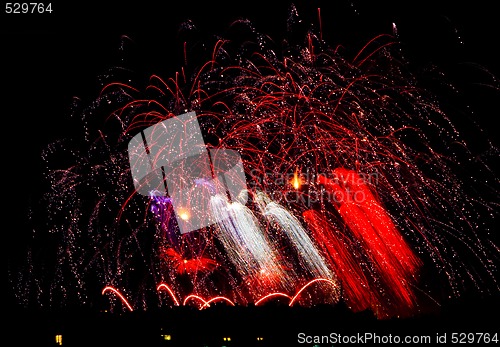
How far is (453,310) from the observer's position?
529 inches

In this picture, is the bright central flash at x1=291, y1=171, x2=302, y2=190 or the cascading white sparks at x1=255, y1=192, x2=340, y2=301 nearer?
the bright central flash at x1=291, y1=171, x2=302, y2=190

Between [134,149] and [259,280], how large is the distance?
25.6 feet

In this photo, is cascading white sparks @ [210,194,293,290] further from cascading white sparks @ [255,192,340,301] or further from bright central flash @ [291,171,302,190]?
bright central flash @ [291,171,302,190]

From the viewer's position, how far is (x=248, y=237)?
750 inches

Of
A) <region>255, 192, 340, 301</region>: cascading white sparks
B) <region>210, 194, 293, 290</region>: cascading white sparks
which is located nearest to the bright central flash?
<region>255, 192, 340, 301</region>: cascading white sparks

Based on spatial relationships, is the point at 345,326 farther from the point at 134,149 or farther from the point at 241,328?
the point at 134,149

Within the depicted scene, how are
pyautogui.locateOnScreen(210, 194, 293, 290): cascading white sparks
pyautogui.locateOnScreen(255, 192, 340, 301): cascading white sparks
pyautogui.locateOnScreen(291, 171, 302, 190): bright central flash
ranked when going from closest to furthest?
pyautogui.locateOnScreen(291, 171, 302, 190): bright central flash, pyautogui.locateOnScreen(255, 192, 340, 301): cascading white sparks, pyautogui.locateOnScreen(210, 194, 293, 290): cascading white sparks

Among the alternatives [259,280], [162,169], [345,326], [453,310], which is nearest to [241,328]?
[345,326]

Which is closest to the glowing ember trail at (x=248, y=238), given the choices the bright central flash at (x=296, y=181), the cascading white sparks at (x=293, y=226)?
the cascading white sparks at (x=293, y=226)

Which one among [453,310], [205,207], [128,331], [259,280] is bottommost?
[453,310]

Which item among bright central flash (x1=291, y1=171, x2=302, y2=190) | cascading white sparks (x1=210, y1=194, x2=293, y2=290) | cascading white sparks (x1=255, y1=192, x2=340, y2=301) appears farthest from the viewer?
cascading white sparks (x1=210, y1=194, x2=293, y2=290)

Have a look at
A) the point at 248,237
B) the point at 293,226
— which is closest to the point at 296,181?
the point at 293,226

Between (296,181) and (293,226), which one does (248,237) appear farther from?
(296,181)

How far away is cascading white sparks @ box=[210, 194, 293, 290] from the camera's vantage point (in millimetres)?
18891
